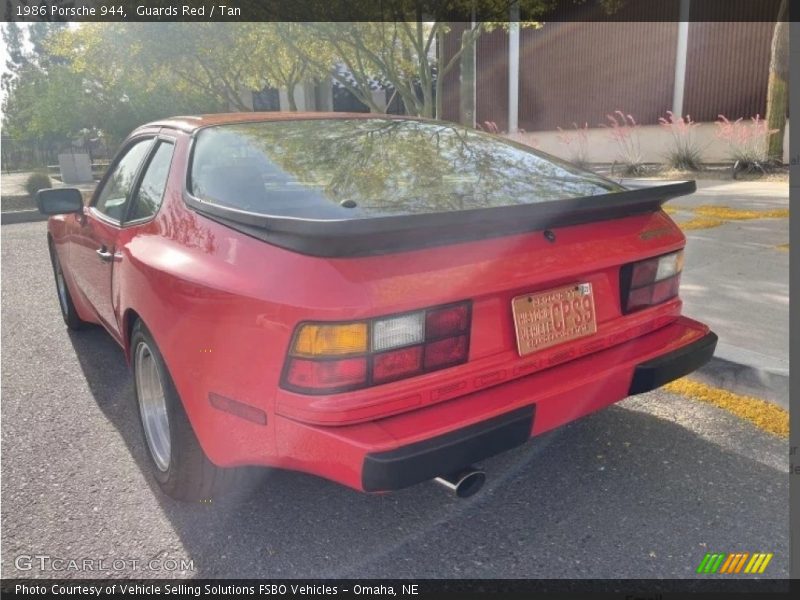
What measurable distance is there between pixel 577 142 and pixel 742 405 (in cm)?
1560

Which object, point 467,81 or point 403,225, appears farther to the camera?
point 467,81

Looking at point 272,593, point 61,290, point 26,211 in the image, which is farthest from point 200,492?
point 26,211

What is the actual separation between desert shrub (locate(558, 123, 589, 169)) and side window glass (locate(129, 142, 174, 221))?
14.6 metres

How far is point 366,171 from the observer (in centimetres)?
264

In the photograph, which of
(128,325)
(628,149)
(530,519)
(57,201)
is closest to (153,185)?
(128,325)

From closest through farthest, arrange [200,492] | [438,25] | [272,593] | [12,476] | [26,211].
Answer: [272,593] < [200,492] < [12,476] < [438,25] < [26,211]

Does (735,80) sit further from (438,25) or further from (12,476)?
(12,476)

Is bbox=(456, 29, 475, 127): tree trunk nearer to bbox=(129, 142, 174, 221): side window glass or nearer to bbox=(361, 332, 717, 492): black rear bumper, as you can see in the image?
bbox=(129, 142, 174, 221): side window glass

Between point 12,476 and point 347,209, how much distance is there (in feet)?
6.39

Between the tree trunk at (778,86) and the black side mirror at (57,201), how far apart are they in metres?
11.7

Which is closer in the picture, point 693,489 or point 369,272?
point 369,272

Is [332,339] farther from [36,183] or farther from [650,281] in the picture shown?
[36,183]

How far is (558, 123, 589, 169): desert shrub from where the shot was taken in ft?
55.1

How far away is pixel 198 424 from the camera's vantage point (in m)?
2.26
